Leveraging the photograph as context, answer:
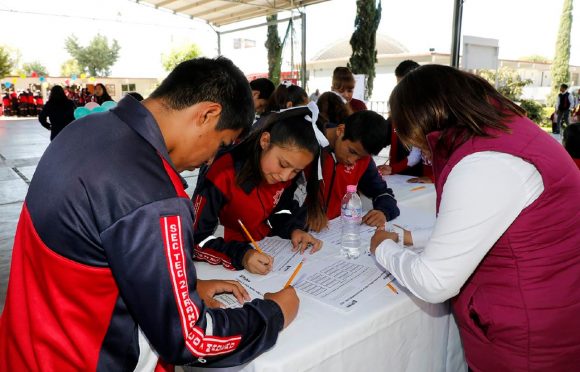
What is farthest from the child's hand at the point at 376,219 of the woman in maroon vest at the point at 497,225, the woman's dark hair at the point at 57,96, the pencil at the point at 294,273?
the woman's dark hair at the point at 57,96

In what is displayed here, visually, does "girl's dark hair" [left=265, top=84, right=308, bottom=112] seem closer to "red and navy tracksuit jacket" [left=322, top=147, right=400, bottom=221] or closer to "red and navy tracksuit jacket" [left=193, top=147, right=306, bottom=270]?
"red and navy tracksuit jacket" [left=322, top=147, right=400, bottom=221]

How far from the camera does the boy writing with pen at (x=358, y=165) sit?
6.08 feet

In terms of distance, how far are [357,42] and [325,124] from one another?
8.70 metres

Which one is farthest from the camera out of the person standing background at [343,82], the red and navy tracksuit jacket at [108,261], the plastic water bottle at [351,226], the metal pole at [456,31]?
the metal pole at [456,31]

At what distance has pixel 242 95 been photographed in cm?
85

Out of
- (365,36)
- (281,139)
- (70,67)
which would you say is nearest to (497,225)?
(281,139)

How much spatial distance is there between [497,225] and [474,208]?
7cm

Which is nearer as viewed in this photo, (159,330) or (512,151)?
(159,330)

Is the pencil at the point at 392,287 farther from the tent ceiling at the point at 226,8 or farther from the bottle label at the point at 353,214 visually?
the tent ceiling at the point at 226,8

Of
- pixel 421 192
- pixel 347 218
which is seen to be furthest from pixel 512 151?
pixel 421 192

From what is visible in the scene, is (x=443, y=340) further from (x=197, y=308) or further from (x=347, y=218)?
(x=197, y=308)

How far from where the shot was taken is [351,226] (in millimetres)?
1789

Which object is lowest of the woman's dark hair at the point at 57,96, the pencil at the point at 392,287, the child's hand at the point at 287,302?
the pencil at the point at 392,287

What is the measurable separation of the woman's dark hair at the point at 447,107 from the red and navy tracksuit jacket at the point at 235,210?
68 centimetres
